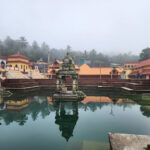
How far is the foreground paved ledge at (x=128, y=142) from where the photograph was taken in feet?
13.4

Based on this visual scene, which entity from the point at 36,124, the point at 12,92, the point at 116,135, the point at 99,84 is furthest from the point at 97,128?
the point at 99,84

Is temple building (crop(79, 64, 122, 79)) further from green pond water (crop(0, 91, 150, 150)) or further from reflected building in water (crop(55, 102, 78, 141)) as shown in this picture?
green pond water (crop(0, 91, 150, 150))

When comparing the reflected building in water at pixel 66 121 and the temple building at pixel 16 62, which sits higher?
the temple building at pixel 16 62

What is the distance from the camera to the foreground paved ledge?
4.09 meters

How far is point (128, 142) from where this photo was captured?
174 inches

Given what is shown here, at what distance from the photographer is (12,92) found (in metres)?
22.2

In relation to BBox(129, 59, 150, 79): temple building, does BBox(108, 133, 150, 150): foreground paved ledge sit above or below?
below

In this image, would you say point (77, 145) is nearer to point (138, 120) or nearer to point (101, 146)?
point (101, 146)

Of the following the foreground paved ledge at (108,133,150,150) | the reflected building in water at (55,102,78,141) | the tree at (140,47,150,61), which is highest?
the tree at (140,47,150,61)

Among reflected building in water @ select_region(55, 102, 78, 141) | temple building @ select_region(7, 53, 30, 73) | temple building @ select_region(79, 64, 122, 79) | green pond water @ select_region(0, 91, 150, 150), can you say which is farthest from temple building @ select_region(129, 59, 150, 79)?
temple building @ select_region(7, 53, 30, 73)

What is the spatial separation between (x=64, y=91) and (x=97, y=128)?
974 centimetres

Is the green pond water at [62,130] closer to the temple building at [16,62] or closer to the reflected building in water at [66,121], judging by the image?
the reflected building in water at [66,121]

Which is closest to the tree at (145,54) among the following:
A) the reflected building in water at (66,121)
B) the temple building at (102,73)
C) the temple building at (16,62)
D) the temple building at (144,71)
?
the temple building at (144,71)

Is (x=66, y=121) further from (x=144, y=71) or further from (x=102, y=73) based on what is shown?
(x=144, y=71)
